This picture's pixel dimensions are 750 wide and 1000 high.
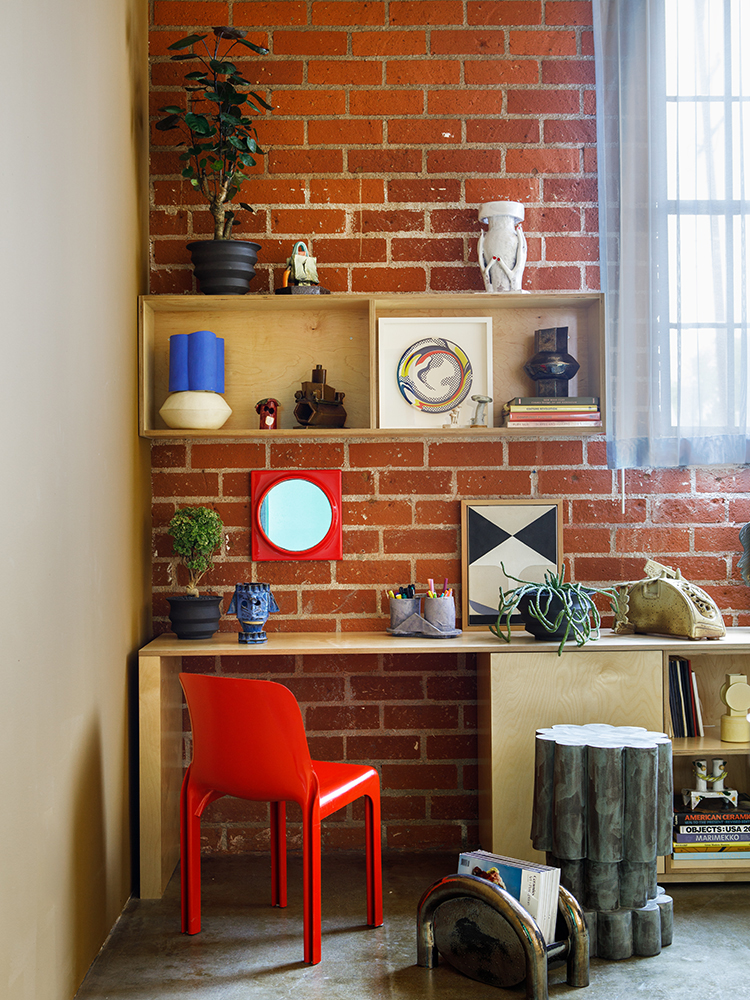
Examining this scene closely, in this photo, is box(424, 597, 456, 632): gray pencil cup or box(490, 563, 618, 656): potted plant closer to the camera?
box(490, 563, 618, 656): potted plant

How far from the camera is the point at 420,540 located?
118 inches

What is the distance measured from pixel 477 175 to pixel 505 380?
2.34 ft

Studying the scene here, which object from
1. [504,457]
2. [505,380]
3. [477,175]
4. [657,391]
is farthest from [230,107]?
[657,391]

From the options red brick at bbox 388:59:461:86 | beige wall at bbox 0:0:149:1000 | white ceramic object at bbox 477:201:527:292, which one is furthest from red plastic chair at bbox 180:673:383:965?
red brick at bbox 388:59:461:86

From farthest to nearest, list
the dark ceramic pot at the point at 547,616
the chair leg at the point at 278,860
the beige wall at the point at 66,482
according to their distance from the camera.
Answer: the dark ceramic pot at the point at 547,616 → the chair leg at the point at 278,860 → the beige wall at the point at 66,482

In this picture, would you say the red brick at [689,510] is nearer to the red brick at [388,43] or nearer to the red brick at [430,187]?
the red brick at [430,187]

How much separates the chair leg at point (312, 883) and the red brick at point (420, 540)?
3.56ft

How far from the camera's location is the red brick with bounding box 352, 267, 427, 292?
9.85 feet

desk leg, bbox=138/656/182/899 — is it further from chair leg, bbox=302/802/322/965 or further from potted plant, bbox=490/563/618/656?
potted plant, bbox=490/563/618/656

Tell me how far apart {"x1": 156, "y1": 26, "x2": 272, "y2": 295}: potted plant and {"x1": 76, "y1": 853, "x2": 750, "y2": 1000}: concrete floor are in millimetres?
1875

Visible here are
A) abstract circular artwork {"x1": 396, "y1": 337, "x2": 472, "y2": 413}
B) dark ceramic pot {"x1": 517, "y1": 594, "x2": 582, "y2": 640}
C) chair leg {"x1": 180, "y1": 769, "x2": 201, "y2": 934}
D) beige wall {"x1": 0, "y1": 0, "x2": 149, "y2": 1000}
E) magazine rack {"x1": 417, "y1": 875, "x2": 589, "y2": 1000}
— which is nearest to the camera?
beige wall {"x1": 0, "y1": 0, "x2": 149, "y2": 1000}

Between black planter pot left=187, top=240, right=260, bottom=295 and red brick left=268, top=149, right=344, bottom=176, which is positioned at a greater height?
red brick left=268, top=149, right=344, bottom=176

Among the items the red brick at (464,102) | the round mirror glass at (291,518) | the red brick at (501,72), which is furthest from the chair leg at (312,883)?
the red brick at (501,72)

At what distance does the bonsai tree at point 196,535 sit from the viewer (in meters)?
2.76
